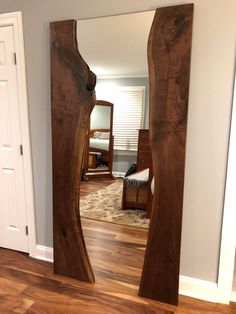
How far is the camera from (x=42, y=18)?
1839mm

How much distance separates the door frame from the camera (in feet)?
6.23

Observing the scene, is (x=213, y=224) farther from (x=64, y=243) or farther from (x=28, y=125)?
(x=28, y=125)

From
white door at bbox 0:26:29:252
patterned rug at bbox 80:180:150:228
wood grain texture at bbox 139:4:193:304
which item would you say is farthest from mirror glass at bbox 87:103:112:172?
white door at bbox 0:26:29:252

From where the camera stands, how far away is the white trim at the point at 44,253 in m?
2.18

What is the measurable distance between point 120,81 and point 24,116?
843 mm

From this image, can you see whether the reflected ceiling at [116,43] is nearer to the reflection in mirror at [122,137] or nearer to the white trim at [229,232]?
the reflection in mirror at [122,137]

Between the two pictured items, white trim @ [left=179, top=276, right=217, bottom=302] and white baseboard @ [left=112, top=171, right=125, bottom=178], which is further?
white baseboard @ [left=112, top=171, right=125, bottom=178]

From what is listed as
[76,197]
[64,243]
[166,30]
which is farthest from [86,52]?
[64,243]

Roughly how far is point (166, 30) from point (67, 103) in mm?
834

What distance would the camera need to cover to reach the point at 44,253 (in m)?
2.20

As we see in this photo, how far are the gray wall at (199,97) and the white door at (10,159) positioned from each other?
0.15 meters

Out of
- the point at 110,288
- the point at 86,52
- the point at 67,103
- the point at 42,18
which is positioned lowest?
the point at 110,288

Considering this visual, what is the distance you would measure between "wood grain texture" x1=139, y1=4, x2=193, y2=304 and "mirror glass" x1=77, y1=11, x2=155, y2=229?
13cm

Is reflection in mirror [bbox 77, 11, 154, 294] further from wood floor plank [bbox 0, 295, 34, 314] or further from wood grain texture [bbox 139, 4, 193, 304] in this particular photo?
wood floor plank [bbox 0, 295, 34, 314]
